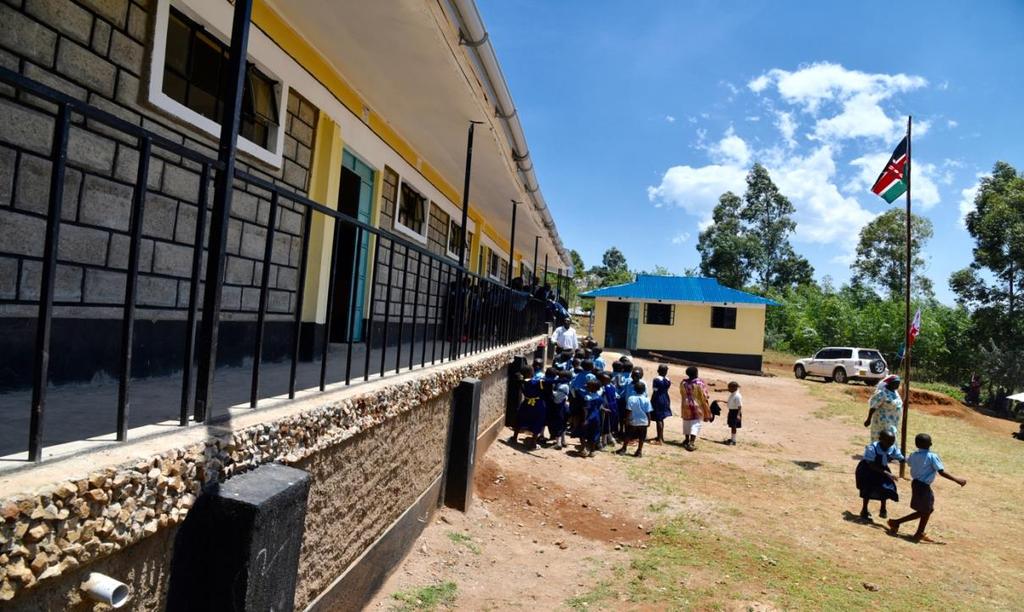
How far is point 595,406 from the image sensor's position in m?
8.62

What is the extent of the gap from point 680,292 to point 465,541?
22.9 m

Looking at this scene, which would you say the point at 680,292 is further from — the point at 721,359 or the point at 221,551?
the point at 221,551

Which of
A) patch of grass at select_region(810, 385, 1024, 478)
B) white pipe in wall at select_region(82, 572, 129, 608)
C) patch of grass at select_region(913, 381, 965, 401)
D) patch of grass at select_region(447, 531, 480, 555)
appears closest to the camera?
white pipe in wall at select_region(82, 572, 129, 608)

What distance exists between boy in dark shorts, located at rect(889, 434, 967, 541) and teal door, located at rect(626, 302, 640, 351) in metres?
19.0

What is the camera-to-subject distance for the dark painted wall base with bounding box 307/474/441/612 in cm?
308

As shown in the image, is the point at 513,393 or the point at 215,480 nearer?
the point at 215,480

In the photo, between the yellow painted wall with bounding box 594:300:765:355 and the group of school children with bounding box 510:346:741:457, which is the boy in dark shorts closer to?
the group of school children with bounding box 510:346:741:457

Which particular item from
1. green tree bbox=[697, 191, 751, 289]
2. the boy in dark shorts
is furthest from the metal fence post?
green tree bbox=[697, 191, 751, 289]

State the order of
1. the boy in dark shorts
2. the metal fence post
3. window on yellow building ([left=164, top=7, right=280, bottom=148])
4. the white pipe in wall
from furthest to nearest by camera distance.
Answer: the boy in dark shorts < window on yellow building ([left=164, top=7, right=280, bottom=148]) < the metal fence post < the white pipe in wall

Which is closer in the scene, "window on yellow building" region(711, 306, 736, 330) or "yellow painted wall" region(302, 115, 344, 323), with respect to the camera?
"yellow painted wall" region(302, 115, 344, 323)

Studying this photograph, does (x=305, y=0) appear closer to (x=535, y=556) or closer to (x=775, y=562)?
(x=535, y=556)

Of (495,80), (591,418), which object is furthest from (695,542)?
(495,80)

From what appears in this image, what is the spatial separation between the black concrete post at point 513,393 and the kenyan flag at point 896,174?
290 inches

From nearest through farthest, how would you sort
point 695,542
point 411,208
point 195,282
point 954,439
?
1. point 195,282
2. point 695,542
3. point 411,208
4. point 954,439
